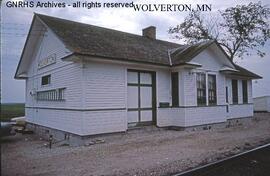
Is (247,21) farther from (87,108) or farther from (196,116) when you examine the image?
(87,108)

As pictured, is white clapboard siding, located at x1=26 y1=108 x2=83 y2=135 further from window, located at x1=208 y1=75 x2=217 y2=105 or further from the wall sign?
window, located at x1=208 y1=75 x2=217 y2=105

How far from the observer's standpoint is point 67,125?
12383mm

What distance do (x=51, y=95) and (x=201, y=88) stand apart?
8571 millimetres

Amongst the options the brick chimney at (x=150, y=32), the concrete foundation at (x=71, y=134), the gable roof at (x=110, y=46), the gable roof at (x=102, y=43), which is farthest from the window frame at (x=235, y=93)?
the brick chimney at (x=150, y=32)

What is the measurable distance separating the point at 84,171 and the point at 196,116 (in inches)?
377

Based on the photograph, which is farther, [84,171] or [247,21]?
[247,21]

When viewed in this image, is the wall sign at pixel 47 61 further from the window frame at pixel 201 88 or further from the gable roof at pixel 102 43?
the window frame at pixel 201 88

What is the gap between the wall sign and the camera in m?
14.4

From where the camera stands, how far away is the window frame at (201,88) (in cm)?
1528

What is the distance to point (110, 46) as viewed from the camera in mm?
12914

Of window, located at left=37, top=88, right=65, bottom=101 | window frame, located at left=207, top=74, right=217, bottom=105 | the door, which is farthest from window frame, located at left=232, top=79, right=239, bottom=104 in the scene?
window, located at left=37, top=88, right=65, bottom=101

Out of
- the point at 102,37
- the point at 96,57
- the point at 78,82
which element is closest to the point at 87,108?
the point at 78,82

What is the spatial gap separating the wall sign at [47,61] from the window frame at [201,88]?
8.14 m

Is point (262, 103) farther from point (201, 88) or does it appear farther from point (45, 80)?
point (45, 80)
